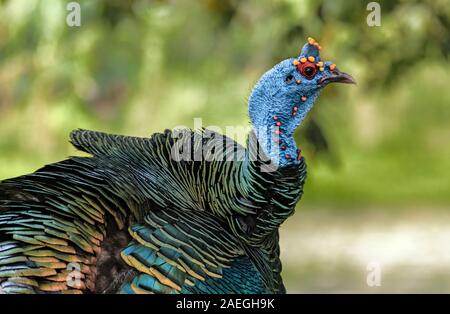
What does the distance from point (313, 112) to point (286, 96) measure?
6.12ft

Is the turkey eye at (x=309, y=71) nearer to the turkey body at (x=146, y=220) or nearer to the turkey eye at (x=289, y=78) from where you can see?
the turkey eye at (x=289, y=78)

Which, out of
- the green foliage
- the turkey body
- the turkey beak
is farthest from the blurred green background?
the turkey body

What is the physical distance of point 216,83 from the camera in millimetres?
8289

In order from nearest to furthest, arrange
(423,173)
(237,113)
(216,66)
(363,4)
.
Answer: (363,4) < (237,113) < (216,66) < (423,173)

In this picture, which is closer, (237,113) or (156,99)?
(237,113)

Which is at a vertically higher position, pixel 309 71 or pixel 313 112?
pixel 313 112

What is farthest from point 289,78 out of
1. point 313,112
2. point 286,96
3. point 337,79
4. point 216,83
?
point 216,83

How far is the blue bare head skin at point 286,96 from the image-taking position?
330cm

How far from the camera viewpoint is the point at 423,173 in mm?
9180

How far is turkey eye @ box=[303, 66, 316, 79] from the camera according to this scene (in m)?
3.34

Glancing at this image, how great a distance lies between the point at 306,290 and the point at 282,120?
3180 millimetres

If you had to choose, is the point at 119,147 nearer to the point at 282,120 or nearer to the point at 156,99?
the point at 282,120

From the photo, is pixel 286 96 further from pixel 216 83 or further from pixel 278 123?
pixel 216 83

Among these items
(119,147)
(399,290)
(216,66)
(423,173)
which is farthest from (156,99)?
(119,147)
